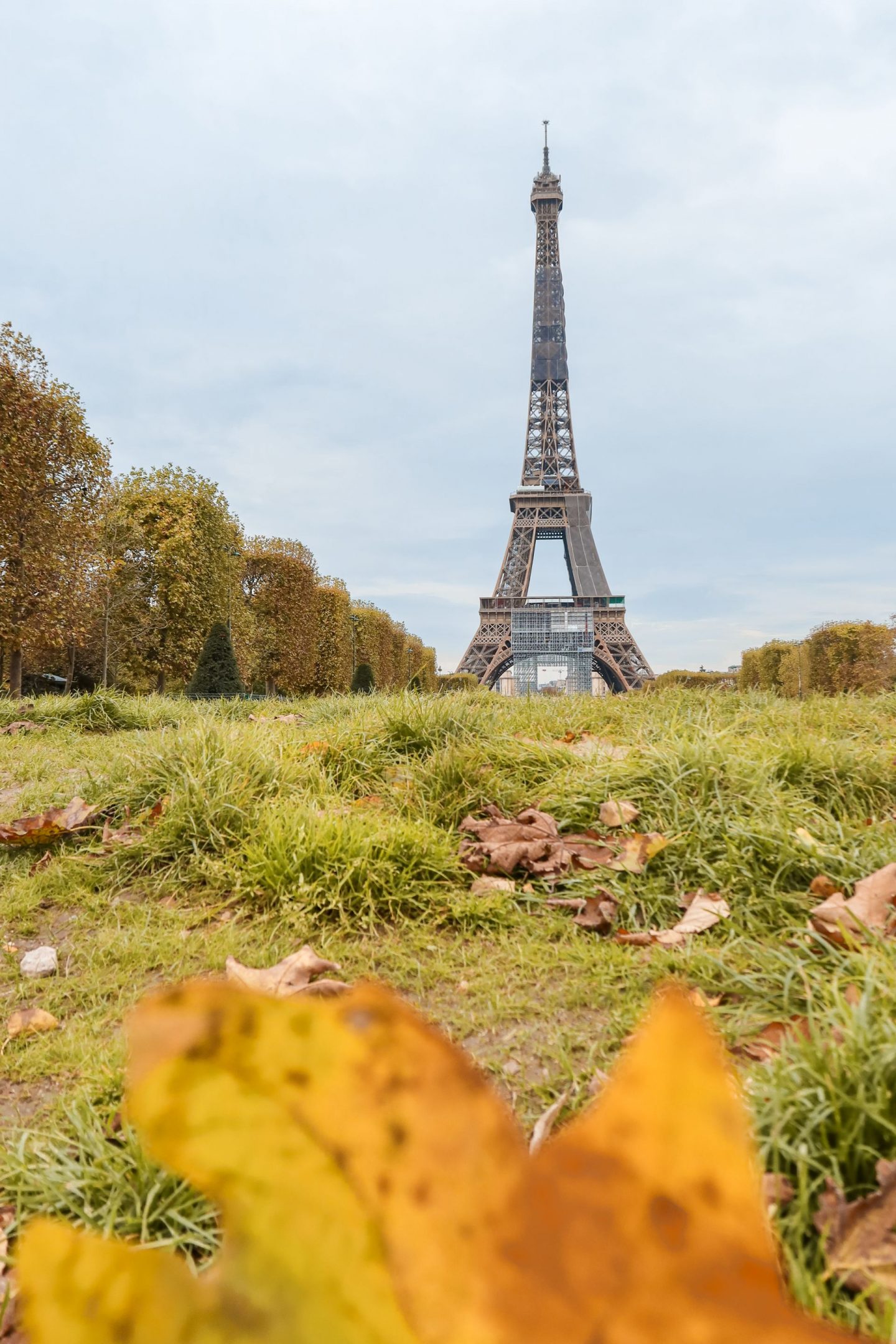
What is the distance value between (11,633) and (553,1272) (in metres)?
16.6

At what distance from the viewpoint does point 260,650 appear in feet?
87.2

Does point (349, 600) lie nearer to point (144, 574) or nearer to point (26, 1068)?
point (144, 574)

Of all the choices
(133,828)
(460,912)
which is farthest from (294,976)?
(133,828)

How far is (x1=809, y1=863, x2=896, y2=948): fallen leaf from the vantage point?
7.35 feet

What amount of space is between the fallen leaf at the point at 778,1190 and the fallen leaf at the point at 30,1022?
1.97m

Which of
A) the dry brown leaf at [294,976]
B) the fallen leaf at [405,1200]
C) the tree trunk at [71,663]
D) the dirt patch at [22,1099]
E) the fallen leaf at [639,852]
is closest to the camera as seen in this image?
the fallen leaf at [405,1200]

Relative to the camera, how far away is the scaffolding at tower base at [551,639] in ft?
134

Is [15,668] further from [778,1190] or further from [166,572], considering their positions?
[778,1190]

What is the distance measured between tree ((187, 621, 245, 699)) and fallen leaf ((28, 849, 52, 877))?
13424 mm

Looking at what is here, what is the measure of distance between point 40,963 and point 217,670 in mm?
14965

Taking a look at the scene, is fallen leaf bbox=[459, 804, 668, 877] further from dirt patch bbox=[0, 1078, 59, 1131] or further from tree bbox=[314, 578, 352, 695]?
tree bbox=[314, 578, 352, 695]

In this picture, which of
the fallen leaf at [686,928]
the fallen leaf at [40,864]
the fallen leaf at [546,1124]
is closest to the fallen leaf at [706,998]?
the fallen leaf at [686,928]

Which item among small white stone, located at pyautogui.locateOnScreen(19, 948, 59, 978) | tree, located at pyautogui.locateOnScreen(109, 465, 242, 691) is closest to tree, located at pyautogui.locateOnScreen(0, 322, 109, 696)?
tree, located at pyautogui.locateOnScreen(109, 465, 242, 691)

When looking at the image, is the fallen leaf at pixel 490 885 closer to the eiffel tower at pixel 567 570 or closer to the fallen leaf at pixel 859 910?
the fallen leaf at pixel 859 910
